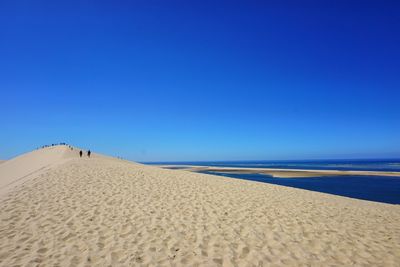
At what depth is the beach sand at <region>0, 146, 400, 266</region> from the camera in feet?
21.5

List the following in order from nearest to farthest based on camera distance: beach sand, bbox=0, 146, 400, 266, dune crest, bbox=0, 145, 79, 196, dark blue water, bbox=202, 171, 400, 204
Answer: beach sand, bbox=0, 146, 400, 266 → dune crest, bbox=0, 145, 79, 196 → dark blue water, bbox=202, 171, 400, 204

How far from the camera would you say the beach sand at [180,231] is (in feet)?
21.5

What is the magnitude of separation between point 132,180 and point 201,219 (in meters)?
8.56

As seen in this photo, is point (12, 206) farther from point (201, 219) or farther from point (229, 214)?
point (229, 214)

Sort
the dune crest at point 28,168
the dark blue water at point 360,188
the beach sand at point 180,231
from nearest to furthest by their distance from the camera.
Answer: the beach sand at point 180,231
the dune crest at point 28,168
the dark blue water at point 360,188

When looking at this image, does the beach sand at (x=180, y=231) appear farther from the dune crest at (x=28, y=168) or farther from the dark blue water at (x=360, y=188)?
the dark blue water at (x=360, y=188)

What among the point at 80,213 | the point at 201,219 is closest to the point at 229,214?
the point at 201,219

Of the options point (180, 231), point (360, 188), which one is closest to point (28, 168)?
point (180, 231)

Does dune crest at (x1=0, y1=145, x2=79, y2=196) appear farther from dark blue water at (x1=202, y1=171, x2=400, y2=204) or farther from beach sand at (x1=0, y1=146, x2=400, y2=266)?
dark blue water at (x1=202, y1=171, x2=400, y2=204)

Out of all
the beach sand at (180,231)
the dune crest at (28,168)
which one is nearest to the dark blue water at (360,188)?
the beach sand at (180,231)

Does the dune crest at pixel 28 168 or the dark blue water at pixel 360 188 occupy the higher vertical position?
the dune crest at pixel 28 168

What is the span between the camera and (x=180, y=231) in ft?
26.9

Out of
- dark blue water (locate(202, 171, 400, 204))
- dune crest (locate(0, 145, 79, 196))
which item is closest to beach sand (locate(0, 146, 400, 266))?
dune crest (locate(0, 145, 79, 196))

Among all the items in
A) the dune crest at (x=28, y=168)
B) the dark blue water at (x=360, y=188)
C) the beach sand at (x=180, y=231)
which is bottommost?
the dark blue water at (x=360, y=188)
